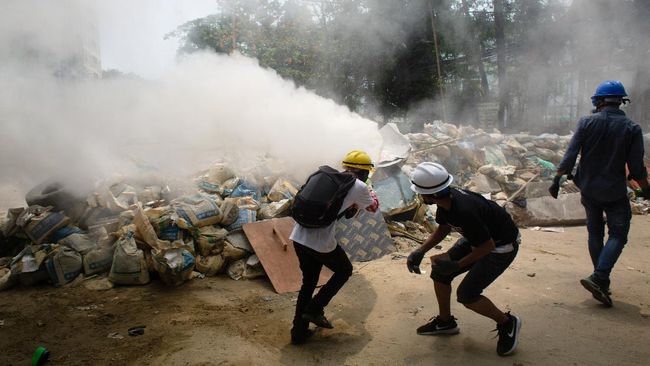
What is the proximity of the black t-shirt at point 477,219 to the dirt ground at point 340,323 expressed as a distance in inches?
30.8

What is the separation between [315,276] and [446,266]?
966 millimetres

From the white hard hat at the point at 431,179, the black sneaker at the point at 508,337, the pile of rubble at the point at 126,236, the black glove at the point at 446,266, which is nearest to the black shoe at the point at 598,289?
the black sneaker at the point at 508,337

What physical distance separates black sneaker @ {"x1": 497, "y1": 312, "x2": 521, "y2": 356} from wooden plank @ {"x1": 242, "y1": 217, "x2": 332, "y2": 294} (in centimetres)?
186

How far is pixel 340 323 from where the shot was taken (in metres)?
3.38

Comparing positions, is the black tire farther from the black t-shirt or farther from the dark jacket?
the dark jacket

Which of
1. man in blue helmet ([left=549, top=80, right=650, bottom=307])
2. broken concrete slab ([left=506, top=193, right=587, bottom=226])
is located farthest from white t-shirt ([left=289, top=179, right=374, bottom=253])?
broken concrete slab ([left=506, top=193, right=587, bottom=226])

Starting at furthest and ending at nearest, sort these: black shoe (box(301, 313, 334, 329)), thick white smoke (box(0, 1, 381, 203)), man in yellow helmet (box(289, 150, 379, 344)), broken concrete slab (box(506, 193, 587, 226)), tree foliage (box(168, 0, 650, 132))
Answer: tree foliage (box(168, 0, 650, 132))
broken concrete slab (box(506, 193, 587, 226))
thick white smoke (box(0, 1, 381, 203))
black shoe (box(301, 313, 334, 329))
man in yellow helmet (box(289, 150, 379, 344))

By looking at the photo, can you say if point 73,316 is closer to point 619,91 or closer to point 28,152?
point 28,152

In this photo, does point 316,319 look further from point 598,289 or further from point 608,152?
point 608,152

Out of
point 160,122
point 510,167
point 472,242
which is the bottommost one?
point 510,167

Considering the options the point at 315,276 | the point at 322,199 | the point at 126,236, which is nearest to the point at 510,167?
the point at 315,276

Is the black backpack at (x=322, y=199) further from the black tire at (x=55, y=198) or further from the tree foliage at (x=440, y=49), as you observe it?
the tree foliage at (x=440, y=49)

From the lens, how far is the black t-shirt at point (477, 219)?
2.40 m

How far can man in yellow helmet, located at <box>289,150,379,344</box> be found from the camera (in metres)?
2.87
